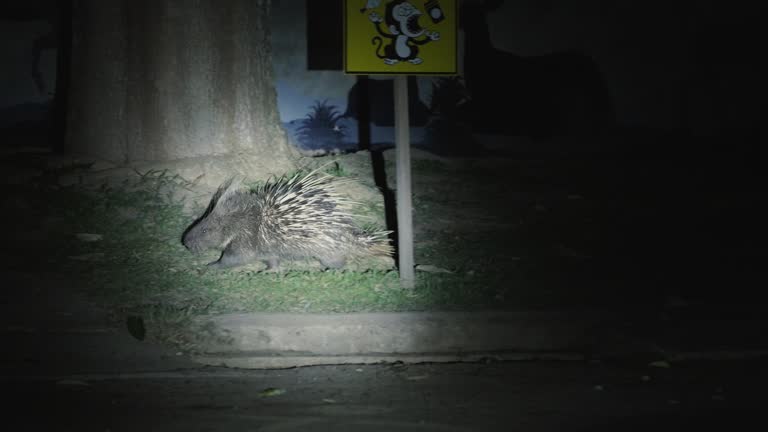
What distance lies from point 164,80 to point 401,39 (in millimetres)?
4555

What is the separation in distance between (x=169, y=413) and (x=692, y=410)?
329 centimetres

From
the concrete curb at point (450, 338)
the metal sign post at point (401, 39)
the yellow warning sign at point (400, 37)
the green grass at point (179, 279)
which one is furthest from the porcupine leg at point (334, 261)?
the yellow warning sign at point (400, 37)

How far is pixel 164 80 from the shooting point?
401 inches

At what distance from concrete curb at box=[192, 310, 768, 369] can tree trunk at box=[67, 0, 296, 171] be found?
4.48 meters

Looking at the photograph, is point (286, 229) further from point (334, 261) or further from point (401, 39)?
point (401, 39)

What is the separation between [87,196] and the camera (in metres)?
9.78

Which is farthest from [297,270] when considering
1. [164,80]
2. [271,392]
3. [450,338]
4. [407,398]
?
[164,80]

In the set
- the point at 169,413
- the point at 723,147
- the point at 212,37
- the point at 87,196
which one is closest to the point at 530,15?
the point at 723,147

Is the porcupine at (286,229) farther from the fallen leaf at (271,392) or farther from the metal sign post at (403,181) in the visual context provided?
the fallen leaf at (271,392)

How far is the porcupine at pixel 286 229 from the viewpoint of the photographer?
7.74 metres

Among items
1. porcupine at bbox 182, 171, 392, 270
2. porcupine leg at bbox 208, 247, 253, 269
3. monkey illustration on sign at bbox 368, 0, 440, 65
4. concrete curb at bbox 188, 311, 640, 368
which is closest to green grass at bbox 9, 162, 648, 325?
porcupine leg at bbox 208, 247, 253, 269

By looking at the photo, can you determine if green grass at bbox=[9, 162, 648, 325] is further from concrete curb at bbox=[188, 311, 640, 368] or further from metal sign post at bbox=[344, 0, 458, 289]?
metal sign post at bbox=[344, 0, 458, 289]

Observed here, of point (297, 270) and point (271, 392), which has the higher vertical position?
point (297, 270)

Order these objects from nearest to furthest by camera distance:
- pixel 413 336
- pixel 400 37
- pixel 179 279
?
pixel 413 336, pixel 400 37, pixel 179 279
